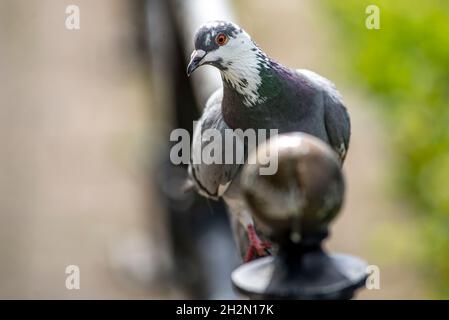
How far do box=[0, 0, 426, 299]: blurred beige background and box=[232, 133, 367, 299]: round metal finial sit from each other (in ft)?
14.2

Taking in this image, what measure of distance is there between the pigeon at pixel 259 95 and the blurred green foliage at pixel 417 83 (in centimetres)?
203

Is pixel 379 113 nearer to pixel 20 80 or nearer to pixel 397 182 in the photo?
pixel 397 182

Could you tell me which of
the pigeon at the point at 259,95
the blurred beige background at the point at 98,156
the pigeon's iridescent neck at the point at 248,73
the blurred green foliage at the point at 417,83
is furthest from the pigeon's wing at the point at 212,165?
the blurred beige background at the point at 98,156

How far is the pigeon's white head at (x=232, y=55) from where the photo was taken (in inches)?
113

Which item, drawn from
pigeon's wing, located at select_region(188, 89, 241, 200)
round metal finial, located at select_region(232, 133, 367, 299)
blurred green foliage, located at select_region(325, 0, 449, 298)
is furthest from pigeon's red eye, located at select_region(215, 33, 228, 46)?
blurred green foliage, located at select_region(325, 0, 449, 298)

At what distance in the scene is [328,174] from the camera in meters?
1.27

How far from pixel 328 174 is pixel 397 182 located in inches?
177

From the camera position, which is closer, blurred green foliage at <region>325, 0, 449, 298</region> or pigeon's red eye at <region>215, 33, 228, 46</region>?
pigeon's red eye at <region>215, 33, 228, 46</region>

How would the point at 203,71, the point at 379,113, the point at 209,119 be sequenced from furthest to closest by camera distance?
the point at 379,113 → the point at 203,71 → the point at 209,119

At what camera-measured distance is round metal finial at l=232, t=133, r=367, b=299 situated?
1.26 metres

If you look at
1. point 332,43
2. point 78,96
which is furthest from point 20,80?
point 332,43

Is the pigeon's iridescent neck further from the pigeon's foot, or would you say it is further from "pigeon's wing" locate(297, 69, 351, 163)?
the pigeon's foot

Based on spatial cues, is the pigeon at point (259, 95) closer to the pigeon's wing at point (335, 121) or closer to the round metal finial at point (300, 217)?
the pigeon's wing at point (335, 121)

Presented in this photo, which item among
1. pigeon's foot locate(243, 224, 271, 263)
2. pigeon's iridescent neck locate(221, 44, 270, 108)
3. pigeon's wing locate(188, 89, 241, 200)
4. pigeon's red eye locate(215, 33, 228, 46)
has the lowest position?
pigeon's foot locate(243, 224, 271, 263)
